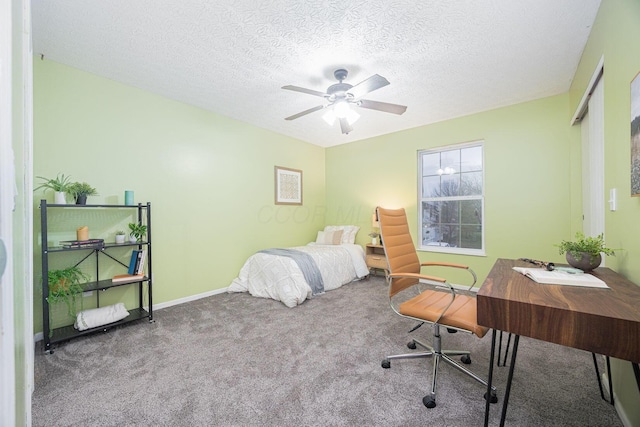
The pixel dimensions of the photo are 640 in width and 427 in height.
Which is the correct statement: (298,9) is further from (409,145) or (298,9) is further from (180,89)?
(409,145)

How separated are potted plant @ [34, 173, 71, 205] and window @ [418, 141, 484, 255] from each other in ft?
14.6

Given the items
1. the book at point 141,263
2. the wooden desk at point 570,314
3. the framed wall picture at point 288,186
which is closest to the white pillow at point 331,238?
the framed wall picture at point 288,186

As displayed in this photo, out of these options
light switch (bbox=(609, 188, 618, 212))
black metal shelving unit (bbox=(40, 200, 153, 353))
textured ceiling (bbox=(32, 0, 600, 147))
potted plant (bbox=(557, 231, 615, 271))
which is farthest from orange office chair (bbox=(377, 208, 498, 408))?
black metal shelving unit (bbox=(40, 200, 153, 353))

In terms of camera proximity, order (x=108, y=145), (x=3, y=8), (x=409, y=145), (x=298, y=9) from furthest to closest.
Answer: (x=409, y=145) → (x=108, y=145) → (x=298, y=9) → (x=3, y=8)

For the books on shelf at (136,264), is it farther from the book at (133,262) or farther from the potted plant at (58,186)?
the potted plant at (58,186)

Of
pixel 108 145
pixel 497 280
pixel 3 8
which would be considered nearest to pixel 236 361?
pixel 497 280

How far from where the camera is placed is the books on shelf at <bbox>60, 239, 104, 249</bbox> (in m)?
2.34

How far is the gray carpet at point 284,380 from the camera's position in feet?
4.77

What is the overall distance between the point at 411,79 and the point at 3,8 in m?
2.99

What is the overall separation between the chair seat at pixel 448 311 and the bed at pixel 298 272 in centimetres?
165

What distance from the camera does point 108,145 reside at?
2.78m

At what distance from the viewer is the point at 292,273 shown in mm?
3297

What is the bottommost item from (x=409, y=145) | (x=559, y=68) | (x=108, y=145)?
(x=108, y=145)

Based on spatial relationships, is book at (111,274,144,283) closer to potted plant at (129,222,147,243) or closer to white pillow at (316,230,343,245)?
potted plant at (129,222,147,243)
